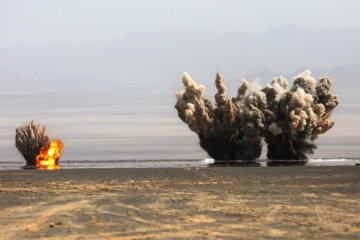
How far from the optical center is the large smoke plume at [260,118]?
2756 centimetres

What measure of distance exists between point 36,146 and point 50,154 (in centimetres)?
81

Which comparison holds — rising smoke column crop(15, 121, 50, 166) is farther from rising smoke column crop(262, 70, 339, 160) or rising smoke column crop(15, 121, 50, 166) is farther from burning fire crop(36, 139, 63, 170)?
rising smoke column crop(262, 70, 339, 160)

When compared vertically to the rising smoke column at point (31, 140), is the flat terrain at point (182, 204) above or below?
below

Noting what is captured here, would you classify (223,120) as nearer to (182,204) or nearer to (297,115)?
(297,115)

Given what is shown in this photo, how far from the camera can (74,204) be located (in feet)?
42.7

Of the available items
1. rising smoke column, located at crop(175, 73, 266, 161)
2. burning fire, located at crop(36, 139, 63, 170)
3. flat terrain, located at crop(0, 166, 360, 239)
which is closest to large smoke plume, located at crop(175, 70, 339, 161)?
rising smoke column, located at crop(175, 73, 266, 161)

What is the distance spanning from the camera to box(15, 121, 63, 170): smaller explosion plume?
26.0 meters

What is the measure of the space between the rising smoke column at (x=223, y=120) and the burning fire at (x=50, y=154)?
6.49m

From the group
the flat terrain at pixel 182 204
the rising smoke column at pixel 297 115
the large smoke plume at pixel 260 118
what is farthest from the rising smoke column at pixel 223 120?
the flat terrain at pixel 182 204

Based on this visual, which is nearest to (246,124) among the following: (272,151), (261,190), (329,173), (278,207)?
(272,151)

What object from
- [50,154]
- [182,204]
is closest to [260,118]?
[50,154]

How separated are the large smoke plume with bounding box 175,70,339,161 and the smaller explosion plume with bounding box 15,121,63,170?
266 inches

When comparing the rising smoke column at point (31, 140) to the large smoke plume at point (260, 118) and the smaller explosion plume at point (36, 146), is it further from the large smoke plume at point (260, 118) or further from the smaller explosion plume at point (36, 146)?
the large smoke plume at point (260, 118)

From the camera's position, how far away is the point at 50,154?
26453 millimetres
